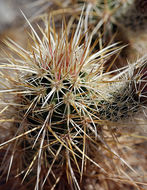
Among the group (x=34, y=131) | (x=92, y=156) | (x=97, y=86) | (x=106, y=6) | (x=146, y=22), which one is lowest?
(x=92, y=156)

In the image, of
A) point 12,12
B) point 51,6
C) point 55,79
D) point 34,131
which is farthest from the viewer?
point 12,12

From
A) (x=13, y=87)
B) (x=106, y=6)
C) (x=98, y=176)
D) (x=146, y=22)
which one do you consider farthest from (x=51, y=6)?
(x=98, y=176)

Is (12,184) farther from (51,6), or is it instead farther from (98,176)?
(51,6)

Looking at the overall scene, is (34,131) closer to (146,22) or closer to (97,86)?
(97,86)

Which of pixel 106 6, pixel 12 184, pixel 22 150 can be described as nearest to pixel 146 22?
pixel 106 6

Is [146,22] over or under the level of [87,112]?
over

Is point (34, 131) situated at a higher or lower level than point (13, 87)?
lower

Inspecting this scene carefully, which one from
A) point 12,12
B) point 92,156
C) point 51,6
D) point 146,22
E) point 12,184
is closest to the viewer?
point 92,156

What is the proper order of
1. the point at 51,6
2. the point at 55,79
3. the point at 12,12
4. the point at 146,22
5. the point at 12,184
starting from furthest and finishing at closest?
the point at 12,12
the point at 51,6
the point at 146,22
the point at 12,184
the point at 55,79

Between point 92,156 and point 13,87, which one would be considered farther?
point 92,156
